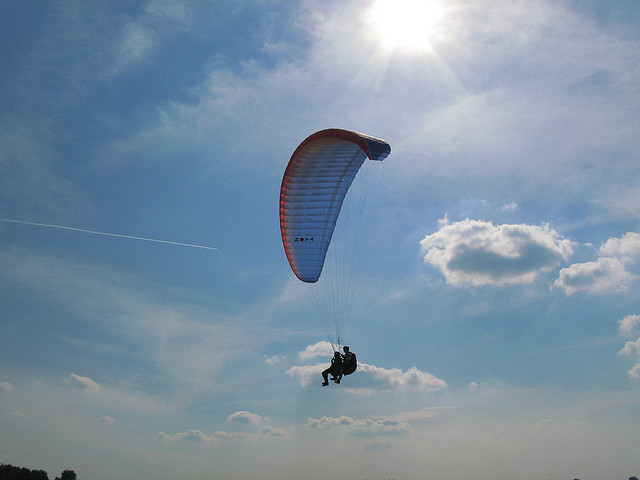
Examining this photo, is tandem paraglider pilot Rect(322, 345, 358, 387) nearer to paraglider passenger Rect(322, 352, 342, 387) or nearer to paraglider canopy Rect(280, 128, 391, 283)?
paraglider passenger Rect(322, 352, 342, 387)

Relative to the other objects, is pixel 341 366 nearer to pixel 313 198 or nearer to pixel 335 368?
pixel 335 368

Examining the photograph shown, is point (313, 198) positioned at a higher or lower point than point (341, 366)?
higher

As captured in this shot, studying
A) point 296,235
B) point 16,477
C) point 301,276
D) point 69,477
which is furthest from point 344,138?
point 69,477

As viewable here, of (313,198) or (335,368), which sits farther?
(313,198)

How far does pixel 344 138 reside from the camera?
22.0 meters

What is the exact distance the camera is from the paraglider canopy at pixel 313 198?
24406 mm

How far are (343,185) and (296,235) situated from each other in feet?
11.3

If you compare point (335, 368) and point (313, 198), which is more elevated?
point (313, 198)

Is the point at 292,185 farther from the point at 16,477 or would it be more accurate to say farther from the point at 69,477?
the point at 69,477

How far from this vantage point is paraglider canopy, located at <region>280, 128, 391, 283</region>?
24.4 meters

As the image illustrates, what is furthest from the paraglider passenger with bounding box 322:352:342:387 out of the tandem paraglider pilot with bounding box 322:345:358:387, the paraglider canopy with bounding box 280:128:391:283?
the paraglider canopy with bounding box 280:128:391:283

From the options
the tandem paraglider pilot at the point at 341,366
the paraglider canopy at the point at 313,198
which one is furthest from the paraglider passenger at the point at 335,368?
the paraglider canopy at the point at 313,198

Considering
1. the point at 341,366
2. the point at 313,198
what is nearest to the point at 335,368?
the point at 341,366

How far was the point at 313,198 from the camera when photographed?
25.6 meters
